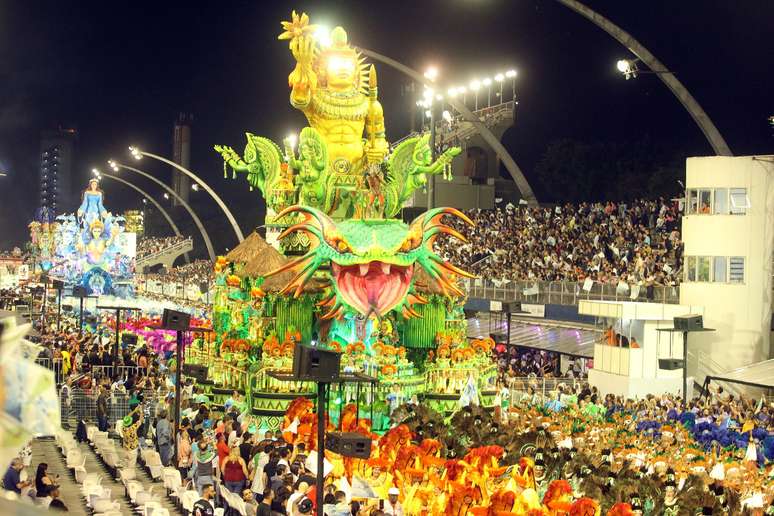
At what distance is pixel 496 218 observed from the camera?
1964 inches

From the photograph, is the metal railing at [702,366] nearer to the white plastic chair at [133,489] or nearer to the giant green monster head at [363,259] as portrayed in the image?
the giant green monster head at [363,259]

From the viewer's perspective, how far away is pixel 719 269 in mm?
31188

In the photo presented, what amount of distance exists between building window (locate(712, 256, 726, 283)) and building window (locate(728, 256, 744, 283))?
0.50ft

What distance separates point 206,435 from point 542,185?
49.5m

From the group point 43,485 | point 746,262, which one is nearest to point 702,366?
point 746,262

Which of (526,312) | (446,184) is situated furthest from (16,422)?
(446,184)

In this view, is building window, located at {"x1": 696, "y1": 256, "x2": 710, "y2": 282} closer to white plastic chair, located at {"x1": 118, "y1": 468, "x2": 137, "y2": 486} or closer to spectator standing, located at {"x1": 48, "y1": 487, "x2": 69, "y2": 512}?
white plastic chair, located at {"x1": 118, "y1": 468, "x2": 137, "y2": 486}

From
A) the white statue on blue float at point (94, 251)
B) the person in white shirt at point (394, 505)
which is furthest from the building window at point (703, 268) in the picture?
the white statue on blue float at point (94, 251)

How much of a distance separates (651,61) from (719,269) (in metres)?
8.63

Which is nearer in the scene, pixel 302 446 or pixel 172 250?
pixel 302 446

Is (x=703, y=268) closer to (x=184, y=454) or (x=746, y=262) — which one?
(x=746, y=262)

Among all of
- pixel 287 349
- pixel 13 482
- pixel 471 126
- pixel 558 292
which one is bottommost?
pixel 13 482

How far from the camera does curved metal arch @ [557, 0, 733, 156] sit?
24141 millimetres

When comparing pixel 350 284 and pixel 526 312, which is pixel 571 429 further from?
pixel 526 312
